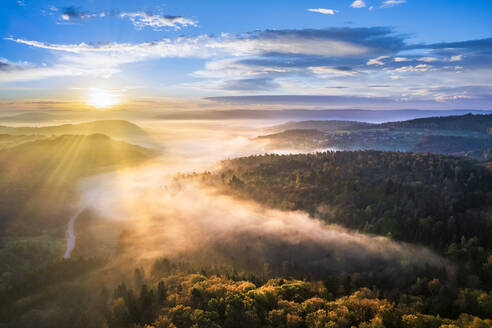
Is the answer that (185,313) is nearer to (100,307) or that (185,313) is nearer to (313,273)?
(100,307)

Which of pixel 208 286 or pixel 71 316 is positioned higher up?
pixel 208 286

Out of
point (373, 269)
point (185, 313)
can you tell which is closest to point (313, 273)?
point (373, 269)

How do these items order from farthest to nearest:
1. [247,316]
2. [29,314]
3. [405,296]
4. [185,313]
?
[29,314]
[405,296]
[185,313]
[247,316]

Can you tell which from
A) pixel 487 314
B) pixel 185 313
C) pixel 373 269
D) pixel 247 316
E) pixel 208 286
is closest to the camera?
pixel 247 316

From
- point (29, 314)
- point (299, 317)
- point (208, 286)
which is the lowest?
point (29, 314)

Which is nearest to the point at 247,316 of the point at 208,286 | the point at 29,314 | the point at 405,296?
the point at 208,286

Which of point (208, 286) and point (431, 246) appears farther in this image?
point (431, 246)

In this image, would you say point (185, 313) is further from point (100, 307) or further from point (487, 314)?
point (487, 314)

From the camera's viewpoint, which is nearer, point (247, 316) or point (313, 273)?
point (247, 316)

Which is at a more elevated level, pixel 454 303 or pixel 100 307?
pixel 454 303
